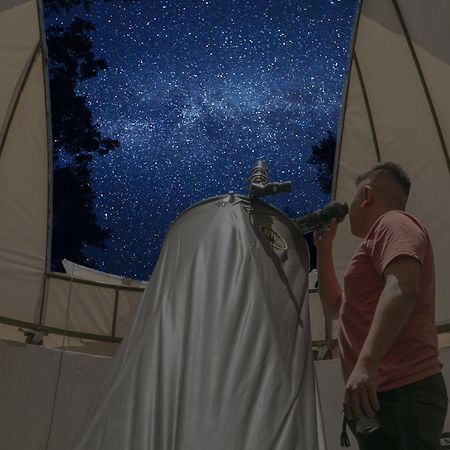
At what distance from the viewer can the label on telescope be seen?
2160 mm

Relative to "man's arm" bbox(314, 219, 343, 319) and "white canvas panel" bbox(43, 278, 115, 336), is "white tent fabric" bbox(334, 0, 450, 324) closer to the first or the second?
"white canvas panel" bbox(43, 278, 115, 336)

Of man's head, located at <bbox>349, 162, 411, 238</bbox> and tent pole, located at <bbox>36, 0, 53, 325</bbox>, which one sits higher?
tent pole, located at <bbox>36, 0, 53, 325</bbox>

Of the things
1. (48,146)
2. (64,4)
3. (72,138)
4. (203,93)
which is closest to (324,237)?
(48,146)

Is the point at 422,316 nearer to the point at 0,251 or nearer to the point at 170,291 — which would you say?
the point at 170,291

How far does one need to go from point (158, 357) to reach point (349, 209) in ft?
3.32

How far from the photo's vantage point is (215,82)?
14805 millimetres

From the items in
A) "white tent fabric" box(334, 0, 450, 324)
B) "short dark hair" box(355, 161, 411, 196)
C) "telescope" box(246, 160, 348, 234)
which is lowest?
"telescope" box(246, 160, 348, 234)

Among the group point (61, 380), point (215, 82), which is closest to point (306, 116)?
point (215, 82)

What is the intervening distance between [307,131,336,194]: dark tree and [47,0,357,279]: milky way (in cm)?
19

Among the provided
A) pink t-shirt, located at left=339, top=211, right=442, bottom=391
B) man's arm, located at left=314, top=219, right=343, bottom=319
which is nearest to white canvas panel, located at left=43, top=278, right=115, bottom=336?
man's arm, located at left=314, top=219, right=343, bottom=319

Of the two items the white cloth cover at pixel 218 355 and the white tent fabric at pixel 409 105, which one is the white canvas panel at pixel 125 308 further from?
the white cloth cover at pixel 218 355

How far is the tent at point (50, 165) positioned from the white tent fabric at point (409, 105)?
0.03ft

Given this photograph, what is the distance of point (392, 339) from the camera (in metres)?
1.80

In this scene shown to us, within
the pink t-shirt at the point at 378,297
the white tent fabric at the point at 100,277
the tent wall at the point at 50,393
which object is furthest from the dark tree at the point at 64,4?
the pink t-shirt at the point at 378,297
